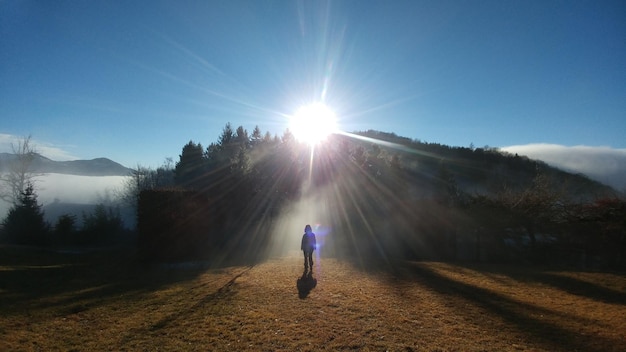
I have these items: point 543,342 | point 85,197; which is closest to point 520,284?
point 543,342

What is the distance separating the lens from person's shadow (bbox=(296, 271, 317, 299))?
10.9 metres

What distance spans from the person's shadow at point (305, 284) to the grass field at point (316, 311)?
0.24ft

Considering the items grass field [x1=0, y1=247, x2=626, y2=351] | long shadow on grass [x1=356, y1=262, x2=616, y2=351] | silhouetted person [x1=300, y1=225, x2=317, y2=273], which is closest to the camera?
long shadow on grass [x1=356, y1=262, x2=616, y2=351]

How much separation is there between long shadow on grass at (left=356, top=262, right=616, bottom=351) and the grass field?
0.04 metres

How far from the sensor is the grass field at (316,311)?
22.4 ft

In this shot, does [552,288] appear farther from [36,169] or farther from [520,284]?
[36,169]

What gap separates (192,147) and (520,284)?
52704 mm

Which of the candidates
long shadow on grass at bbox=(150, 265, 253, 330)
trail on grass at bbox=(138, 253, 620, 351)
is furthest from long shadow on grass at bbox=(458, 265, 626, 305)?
long shadow on grass at bbox=(150, 265, 253, 330)

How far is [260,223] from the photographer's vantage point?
2725cm

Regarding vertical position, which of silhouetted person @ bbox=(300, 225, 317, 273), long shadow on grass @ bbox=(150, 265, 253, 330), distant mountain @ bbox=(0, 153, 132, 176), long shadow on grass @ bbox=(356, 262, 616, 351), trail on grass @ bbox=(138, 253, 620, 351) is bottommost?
long shadow on grass @ bbox=(356, 262, 616, 351)

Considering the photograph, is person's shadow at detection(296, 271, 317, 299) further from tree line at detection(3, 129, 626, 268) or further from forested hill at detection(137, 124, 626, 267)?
forested hill at detection(137, 124, 626, 267)

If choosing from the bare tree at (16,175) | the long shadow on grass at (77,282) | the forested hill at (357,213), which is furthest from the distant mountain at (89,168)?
the long shadow on grass at (77,282)

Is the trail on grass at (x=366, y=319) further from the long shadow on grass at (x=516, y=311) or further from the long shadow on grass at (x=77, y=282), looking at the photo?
the long shadow on grass at (x=77, y=282)

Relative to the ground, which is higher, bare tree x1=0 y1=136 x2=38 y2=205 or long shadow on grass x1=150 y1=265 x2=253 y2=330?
bare tree x1=0 y1=136 x2=38 y2=205
